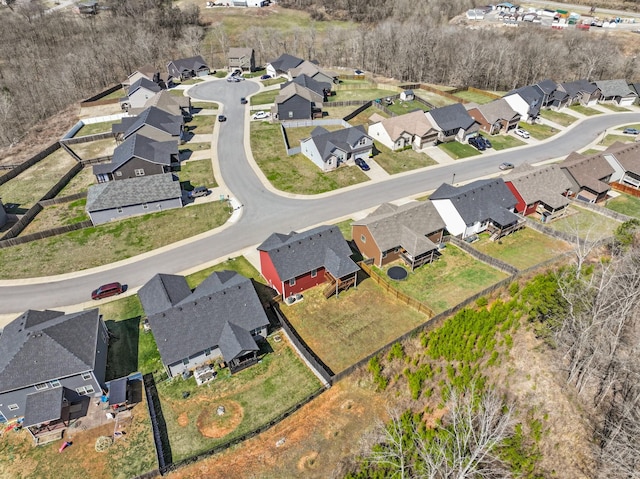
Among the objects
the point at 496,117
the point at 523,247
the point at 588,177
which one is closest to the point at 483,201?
the point at 523,247

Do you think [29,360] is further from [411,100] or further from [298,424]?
[411,100]

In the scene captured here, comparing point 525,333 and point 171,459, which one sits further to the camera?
point 525,333

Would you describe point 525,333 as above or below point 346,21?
below

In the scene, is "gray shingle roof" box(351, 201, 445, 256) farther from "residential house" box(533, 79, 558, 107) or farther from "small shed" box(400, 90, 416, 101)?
"residential house" box(533, 79, 558, 107)

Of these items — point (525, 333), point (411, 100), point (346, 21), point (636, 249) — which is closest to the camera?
point (525, 333)

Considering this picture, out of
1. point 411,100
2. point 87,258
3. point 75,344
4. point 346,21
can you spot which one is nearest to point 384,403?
point 75,344

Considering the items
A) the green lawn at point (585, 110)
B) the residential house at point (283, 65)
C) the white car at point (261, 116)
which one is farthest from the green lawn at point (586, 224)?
the residential house at point (283, 65)

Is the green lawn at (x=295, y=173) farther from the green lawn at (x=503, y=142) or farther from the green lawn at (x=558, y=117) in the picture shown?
the green lawn at (x=558, y=117)
